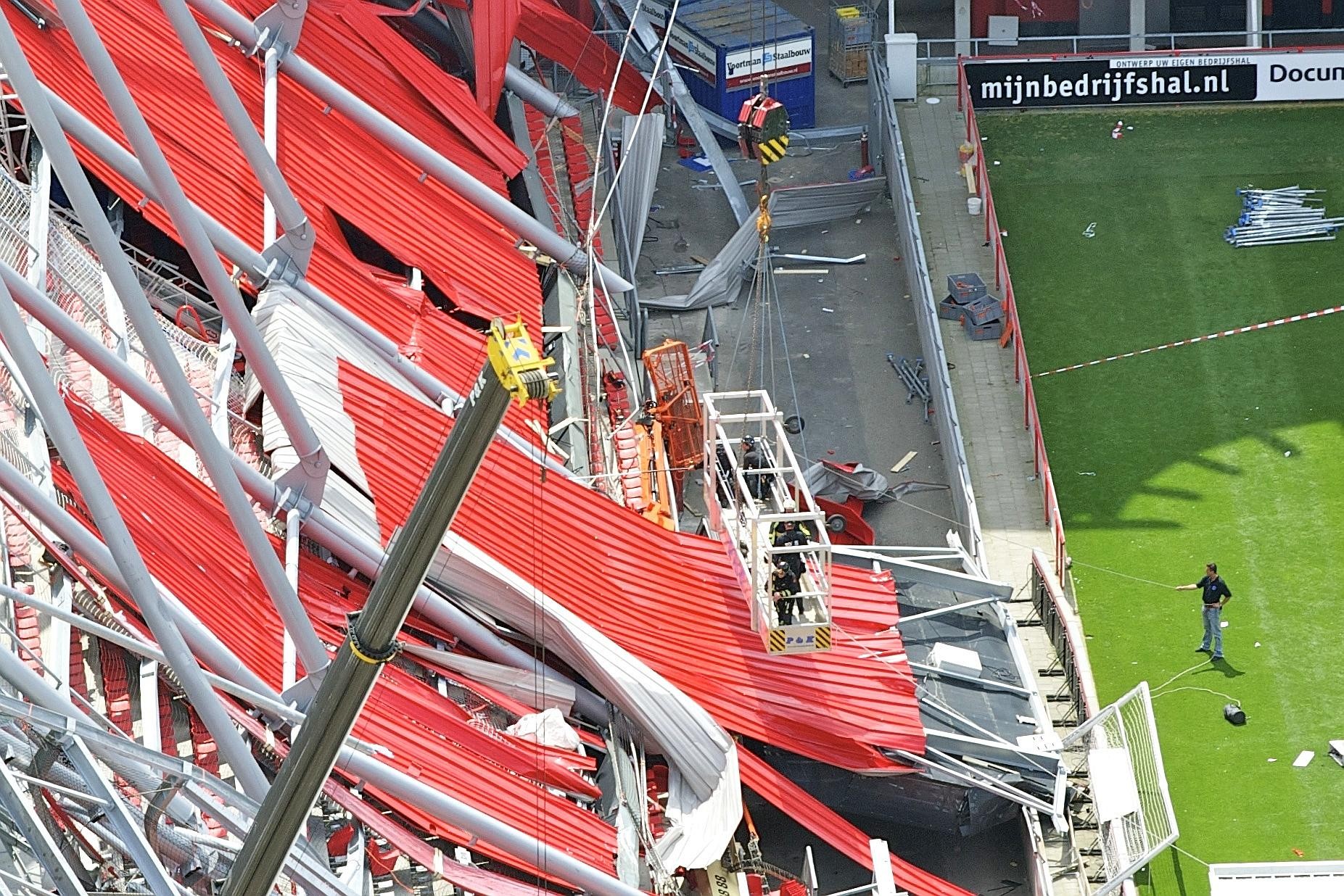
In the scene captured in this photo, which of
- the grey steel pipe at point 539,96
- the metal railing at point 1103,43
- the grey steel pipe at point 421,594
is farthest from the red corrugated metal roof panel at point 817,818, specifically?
the metal railing at point 1103,43

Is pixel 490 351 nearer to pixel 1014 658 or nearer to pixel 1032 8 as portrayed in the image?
pixel 1014 658

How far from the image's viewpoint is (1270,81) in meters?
43.9

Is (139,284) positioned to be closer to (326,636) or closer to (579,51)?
(326,636)

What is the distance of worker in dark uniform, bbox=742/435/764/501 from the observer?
28.7 m

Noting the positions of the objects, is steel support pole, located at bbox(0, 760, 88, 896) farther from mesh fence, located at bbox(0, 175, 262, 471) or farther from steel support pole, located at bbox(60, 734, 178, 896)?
mesh fence, located at bbox(0, 175, 262, 471)

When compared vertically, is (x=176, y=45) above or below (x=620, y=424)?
above

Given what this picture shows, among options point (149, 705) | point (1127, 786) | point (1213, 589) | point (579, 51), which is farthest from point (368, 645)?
point (579, 51)

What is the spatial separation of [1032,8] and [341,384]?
21799 mm

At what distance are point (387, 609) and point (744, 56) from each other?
29415mm

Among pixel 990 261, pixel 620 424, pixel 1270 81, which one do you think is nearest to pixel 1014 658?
pixel 620 424

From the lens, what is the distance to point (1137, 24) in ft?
148

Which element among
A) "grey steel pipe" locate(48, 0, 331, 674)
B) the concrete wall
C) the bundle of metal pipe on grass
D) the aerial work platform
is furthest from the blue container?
"grey steel pipe" locate(48, 0, 331, 674)

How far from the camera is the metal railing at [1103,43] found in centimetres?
4538

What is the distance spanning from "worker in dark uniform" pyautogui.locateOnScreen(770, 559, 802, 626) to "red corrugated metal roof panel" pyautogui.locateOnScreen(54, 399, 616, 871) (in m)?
3.32
